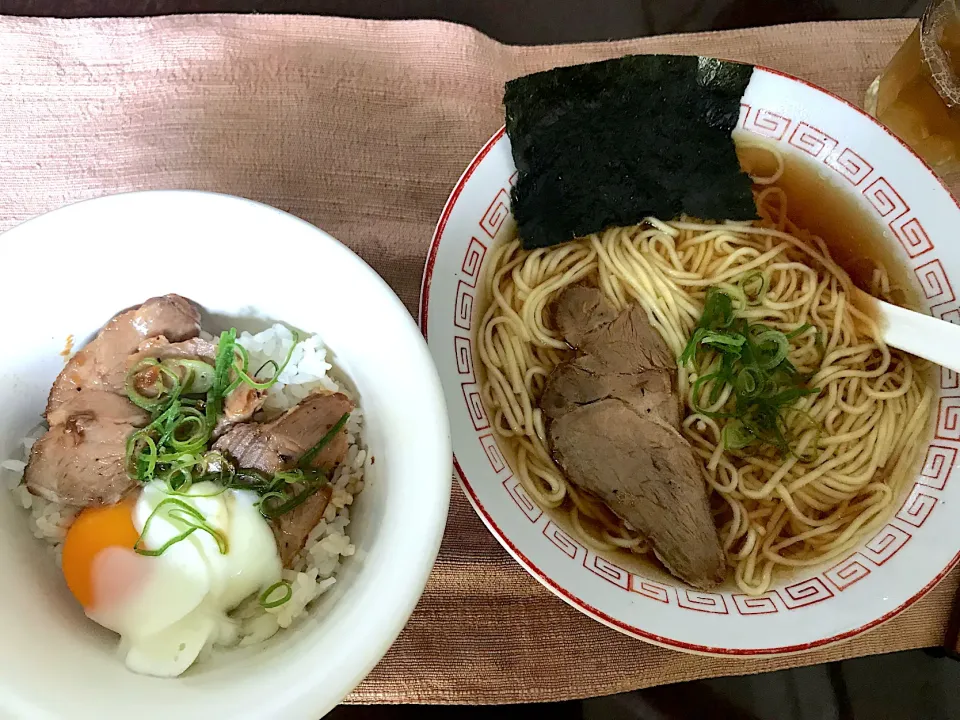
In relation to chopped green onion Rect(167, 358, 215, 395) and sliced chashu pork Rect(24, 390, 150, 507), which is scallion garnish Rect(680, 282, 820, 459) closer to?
chopped green onion Rect(167, 358, 215, 395)

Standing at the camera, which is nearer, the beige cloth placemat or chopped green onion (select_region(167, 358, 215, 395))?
chopped green onion (select_region(167, 358, 215, 395))

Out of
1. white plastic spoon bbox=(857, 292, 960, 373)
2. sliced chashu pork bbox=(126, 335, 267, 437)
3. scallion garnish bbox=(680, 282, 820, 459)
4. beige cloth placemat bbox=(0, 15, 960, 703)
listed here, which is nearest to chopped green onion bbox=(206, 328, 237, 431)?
sliced chashu pork bbox=(126, 335, 267, 437)

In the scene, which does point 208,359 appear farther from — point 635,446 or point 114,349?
point 635,446

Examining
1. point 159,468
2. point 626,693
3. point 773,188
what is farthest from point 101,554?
point 773,188

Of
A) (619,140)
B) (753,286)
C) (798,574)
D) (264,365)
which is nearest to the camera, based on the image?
(264,365)

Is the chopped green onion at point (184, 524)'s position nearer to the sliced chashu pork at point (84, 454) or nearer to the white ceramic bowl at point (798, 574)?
the sliced chashu pork at point (84, 454)

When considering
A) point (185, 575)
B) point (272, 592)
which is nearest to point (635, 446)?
point (272, 592)
